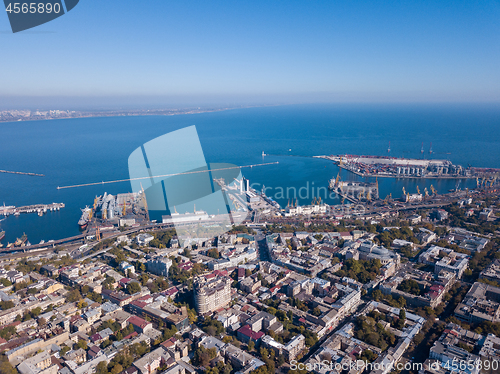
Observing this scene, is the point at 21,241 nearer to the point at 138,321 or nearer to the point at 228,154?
the point at 138,321

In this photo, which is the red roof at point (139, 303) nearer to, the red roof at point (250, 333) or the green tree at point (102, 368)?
the green tree at point (102, 368)

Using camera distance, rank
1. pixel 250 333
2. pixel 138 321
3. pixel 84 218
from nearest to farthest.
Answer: pixel 250 333 → pixel 138 321 → pixel 84 218

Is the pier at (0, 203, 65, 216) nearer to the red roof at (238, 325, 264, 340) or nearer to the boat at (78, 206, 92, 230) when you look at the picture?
the boat at (78, 206, 92, 230)

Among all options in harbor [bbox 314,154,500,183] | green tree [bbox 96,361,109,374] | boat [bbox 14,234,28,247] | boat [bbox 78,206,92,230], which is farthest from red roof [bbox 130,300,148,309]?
harbor [bbox 314,154,500,183]

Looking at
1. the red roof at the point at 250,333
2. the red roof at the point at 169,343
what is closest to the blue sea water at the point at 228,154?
the red roof at the point at 169,343

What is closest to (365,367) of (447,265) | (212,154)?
(447,265)

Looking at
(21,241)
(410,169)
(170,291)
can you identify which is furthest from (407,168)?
(21,241)

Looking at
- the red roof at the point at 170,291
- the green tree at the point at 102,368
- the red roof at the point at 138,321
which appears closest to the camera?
the green tree at the point at 102,368
